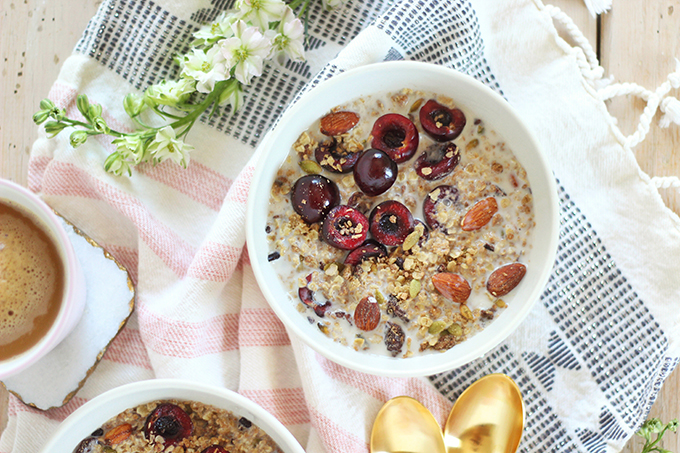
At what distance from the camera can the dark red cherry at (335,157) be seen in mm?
883

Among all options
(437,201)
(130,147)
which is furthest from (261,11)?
(437,201)

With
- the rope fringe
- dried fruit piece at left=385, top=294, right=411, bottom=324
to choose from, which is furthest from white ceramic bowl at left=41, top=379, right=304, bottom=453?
the rope fringe

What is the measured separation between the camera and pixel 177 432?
38.1 inches

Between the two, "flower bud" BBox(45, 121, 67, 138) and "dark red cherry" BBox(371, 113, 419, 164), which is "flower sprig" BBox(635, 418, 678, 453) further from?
"flower bud" BBox(45, 121, 67, 138)

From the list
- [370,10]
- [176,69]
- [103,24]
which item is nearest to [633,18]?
[370,10]

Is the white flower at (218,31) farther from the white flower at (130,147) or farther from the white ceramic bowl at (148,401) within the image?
the white ceramic bowl at (148,401)

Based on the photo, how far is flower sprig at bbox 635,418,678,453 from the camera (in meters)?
1.03

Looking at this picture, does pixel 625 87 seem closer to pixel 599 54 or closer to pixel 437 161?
pixel 599 54

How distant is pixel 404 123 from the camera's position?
0.87m

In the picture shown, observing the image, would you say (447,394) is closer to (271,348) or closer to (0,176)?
(271,348)

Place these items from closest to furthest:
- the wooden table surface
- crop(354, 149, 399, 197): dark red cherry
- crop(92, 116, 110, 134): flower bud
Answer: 1. crop(354, 149, 399, 197): dark red cherry
2. crop(92, 116, 110, 134): flower bud
3. the wooden table surface

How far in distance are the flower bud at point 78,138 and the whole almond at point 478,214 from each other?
24.3 inches

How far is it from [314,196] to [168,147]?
278mm

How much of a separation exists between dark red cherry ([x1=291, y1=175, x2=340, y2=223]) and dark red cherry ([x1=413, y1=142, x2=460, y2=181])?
13cm
